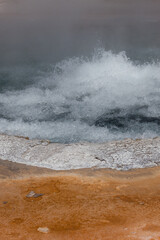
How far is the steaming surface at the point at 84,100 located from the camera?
2107 mm

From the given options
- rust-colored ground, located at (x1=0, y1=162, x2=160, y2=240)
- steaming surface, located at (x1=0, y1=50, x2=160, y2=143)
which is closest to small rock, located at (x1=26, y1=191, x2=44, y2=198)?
rust-colored ground, located at (x1=0, y1=162, x2=160, y2=240)

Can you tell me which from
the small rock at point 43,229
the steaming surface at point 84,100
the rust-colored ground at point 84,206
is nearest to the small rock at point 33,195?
the rust-colored ground at point 84,206

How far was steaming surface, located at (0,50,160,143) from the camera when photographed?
6.91 feet

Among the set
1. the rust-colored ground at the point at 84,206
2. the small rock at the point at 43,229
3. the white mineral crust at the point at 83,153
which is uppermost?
the white mineral crust at the point at 83,153

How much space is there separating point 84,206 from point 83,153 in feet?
1.67

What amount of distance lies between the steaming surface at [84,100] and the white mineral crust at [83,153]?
14 cm

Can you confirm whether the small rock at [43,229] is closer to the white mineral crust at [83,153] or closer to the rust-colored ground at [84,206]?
the rust-colored ground at [84,206]

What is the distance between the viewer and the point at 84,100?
2594 millimetres

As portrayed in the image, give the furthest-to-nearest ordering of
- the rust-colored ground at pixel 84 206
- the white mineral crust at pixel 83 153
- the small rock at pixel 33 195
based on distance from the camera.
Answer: the white mineral crust at pixel 83 153, the small rock at pixel 33 195, the rust-colored ground at pixel 84 206

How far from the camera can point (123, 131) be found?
2.10 metres

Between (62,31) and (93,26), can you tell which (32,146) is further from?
(93,26)

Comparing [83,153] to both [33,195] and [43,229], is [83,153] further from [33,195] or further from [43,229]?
[43,229]

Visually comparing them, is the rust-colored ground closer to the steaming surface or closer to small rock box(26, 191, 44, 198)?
small rock box(26, 191, 44, 198)

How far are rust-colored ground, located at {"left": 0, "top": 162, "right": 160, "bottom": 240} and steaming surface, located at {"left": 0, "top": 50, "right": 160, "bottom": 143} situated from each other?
1.69 feet
